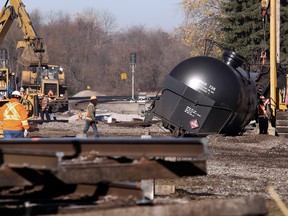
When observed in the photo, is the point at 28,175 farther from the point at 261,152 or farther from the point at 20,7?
the point at 20,7

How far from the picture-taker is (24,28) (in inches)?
1769

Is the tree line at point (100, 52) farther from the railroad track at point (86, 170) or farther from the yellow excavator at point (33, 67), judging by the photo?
the railroad track at point (86, 170)

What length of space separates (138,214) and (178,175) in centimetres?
187

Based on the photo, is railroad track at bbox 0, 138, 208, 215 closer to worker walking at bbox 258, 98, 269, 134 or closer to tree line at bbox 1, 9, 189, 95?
worker walking at bbox 258, 98, 269, 134

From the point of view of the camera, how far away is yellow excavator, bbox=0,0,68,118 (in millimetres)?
44031

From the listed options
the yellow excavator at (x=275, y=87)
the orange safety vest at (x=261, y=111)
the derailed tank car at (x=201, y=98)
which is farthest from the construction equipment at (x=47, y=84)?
the derailed tank car at (x=201, y=98)

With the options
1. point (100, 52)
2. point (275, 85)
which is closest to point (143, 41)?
point (100, 52)

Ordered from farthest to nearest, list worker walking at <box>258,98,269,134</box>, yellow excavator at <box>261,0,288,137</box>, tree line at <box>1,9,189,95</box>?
1. tree line at <box>1,9,189,95</box>
2. worker walking at <box>258,98,269,134</box>
3. yellow excavator at <box>261,0,288,137</box>

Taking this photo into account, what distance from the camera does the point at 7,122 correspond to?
1691 centimetres

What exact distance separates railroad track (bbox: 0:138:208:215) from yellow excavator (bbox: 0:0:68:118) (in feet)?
110

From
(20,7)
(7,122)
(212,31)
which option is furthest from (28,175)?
(212,31)

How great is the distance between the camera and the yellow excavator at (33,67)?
44.0 meters

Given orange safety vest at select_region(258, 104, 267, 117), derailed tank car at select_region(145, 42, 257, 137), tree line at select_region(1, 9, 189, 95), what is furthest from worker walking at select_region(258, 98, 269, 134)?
tree line at select_region(1, 9, 189, 95)

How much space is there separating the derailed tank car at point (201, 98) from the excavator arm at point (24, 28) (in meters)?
21.1
